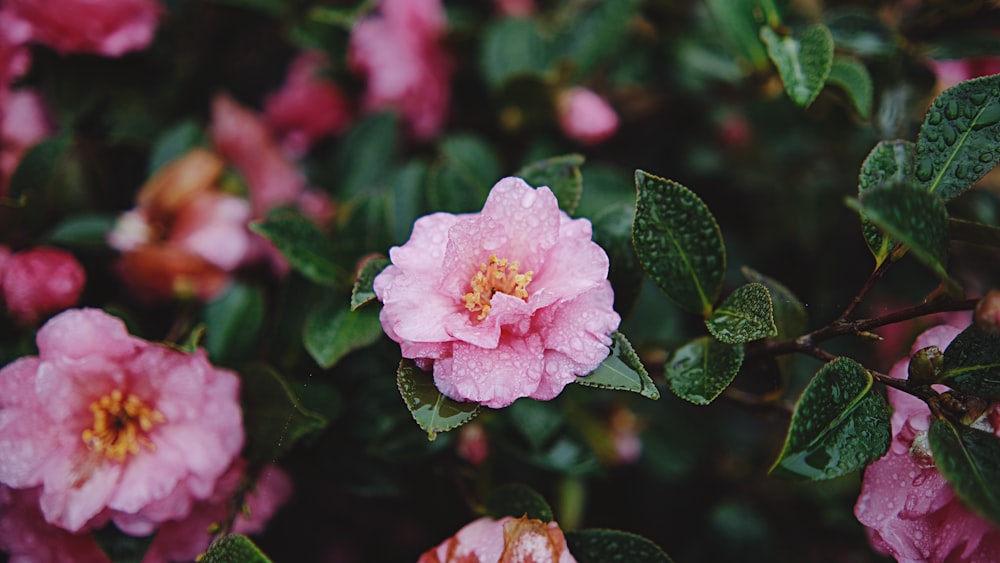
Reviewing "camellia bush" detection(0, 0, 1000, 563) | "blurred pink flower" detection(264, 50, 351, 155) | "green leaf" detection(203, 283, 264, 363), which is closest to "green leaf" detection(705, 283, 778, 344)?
"camellia bush" detection(0, 0, 1000, 563)

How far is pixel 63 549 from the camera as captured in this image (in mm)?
798

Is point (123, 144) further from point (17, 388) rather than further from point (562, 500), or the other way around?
point (562, 500)

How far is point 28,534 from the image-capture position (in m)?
0.79

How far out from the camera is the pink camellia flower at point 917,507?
0.64 metres

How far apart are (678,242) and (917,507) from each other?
1.04 feet

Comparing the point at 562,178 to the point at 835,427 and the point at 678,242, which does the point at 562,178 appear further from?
the point at 835,427

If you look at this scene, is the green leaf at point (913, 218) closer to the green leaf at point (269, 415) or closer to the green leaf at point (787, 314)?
the green leaf at point (787, 314)

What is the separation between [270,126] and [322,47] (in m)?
0.18

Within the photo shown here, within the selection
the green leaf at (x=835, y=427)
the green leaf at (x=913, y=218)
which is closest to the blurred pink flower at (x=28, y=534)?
the green leaf at (x=835, y=427)

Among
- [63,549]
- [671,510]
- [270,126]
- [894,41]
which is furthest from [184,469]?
[894,41]

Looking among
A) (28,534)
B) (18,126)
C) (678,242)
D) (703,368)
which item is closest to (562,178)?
(678,242)

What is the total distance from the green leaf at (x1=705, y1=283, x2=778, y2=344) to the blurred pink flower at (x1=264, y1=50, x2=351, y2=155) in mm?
799

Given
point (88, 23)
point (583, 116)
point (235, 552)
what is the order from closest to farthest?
1. point (235, 552)
2. point (88, 23)
3. point (583, 116)

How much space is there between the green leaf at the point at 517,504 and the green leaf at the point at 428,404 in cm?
17
